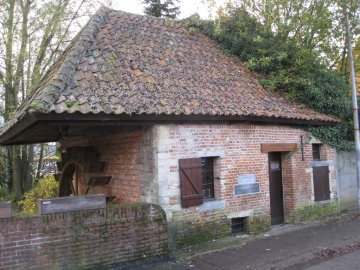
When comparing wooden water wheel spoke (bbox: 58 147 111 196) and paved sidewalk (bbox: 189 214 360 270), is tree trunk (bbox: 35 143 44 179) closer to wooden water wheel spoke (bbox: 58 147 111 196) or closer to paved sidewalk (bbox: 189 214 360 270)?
wooden water wheel spoke (bbox: 58 147 111 196)

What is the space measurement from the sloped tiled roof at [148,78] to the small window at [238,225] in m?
2.74

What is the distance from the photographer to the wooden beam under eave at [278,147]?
10133 mm

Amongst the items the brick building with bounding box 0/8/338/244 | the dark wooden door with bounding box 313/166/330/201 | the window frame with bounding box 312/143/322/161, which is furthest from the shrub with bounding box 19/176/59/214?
the window frame with bounding box 312/143/322/161

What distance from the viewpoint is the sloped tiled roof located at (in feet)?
24.1

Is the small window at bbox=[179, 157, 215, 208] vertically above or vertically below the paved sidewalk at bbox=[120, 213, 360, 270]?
above

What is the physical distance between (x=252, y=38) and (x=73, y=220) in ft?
27.5

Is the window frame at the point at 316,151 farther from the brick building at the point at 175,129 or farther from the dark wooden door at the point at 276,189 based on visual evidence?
the dark wooden door at the point at 276,189

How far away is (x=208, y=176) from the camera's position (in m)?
9.30

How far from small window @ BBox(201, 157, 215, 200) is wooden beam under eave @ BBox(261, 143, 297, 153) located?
1682mm

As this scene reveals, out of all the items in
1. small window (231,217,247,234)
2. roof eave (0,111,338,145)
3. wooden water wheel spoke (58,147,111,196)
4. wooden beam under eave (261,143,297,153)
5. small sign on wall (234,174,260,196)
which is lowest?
small window (231,217,247,234)

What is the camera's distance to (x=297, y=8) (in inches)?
487

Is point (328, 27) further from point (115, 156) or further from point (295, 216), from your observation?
point (115, 156)

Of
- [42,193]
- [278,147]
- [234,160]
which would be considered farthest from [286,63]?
[42,193]

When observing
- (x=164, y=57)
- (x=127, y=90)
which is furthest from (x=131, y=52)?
(x=127, y=90)
